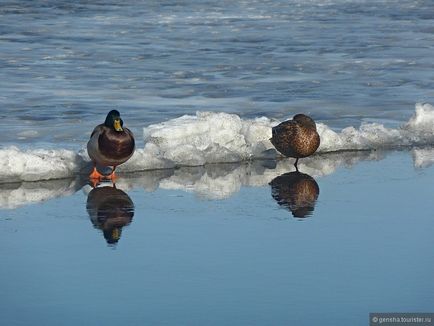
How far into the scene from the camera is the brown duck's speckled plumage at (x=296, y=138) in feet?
34.0

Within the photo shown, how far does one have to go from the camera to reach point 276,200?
8969mm

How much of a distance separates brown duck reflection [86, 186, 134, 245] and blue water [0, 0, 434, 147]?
214 centimetres

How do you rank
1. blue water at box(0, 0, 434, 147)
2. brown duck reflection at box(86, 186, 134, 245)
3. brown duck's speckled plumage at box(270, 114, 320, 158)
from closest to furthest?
brown duck reflection at box(86, 186, 134, 245)
brown duck's speckled plumage at box(270, 114, 320, 158)
blue water at box(0, 0, 434, 147)

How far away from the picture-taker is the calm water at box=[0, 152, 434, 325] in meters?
6.28

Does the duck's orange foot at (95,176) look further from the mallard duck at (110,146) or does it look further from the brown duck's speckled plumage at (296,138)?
the brown duck's speckled plumage at (296,138)

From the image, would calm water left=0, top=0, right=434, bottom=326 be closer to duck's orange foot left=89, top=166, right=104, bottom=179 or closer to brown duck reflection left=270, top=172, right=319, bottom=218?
brown duck reflection left=270, top=172, right=319, bottom=218

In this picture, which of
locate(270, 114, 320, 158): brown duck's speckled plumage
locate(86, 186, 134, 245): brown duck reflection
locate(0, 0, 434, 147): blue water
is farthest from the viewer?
locate(0, 0, 434, 147): blue water

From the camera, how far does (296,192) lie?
366 inches

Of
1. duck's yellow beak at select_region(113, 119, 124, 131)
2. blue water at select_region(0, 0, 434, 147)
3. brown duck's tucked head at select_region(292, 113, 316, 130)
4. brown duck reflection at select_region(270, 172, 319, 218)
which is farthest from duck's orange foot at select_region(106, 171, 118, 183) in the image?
brown duck's tucked head at select_region(292, 113, 316, 130)

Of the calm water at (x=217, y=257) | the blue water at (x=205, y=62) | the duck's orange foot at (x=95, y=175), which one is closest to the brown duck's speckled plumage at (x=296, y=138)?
the calm water at (x=217, y=257)

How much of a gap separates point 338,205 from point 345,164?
1.74 metres

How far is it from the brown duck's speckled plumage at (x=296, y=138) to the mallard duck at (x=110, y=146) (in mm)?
1373

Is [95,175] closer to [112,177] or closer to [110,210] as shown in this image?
[112,177]

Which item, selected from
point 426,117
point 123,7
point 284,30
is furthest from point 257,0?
point 426,117
